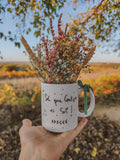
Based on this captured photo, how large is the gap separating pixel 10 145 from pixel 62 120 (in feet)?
4.45

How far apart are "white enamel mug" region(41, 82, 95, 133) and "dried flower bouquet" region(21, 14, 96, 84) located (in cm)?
6

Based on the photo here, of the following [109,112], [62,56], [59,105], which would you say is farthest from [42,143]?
[109,112]

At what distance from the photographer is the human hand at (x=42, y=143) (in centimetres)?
94

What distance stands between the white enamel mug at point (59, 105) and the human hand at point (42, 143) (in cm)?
7

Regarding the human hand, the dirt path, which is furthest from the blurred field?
the human hand

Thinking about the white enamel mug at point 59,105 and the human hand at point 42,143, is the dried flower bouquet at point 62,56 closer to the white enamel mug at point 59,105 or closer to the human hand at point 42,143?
the white enamel mug at point 59,105

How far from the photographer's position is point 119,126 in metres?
2.49

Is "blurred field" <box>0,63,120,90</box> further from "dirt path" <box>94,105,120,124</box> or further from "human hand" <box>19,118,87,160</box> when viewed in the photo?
"human hand" <box>19,118,87,160</box>

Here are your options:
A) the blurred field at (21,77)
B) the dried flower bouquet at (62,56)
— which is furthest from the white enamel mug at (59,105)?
the blurred field at (21,77)

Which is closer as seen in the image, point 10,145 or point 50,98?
point 50,98

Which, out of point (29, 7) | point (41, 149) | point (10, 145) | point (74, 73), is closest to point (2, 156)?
point (10, 145)

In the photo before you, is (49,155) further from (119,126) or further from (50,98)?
(119,126)

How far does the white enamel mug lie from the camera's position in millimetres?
1003

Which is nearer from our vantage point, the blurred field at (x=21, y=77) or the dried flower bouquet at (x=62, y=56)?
the dried flower bouquet at (x=62, y=56)
